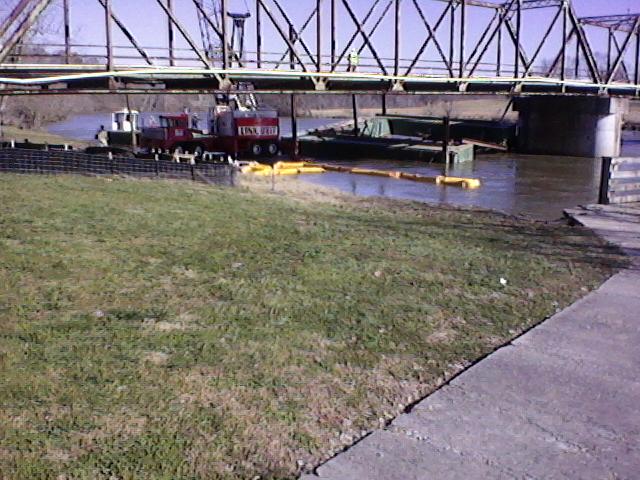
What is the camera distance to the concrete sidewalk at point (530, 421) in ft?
13.1

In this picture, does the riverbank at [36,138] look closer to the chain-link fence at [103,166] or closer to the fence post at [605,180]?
the chain-link fence at [103,166]

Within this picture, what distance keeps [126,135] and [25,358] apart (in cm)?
4791

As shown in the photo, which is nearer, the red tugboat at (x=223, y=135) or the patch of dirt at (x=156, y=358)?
the patch of dirt at (x=156, y=358)

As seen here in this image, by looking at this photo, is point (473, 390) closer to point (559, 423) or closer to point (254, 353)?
point (559, 423)

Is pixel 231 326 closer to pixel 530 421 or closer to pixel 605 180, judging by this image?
pixel 530 421

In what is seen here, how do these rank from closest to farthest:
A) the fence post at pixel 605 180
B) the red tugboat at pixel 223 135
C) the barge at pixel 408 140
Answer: the fence post at pixel 605 180
the red tugboat at pixel 223 135
the barge at pixel 408 140

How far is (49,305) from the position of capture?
6.40m

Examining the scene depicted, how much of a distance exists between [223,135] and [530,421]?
3805cm

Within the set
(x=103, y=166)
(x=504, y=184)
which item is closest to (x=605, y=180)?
(x=103, y=166)

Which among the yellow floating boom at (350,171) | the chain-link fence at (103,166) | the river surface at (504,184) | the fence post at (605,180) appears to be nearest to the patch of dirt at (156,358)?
the fence post at (605,180)

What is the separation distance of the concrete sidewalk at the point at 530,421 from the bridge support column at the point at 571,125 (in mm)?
46256

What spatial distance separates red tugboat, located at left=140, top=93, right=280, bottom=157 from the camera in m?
39.5

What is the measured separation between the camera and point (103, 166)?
19.4 meters

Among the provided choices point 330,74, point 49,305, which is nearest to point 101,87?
point 330,74
